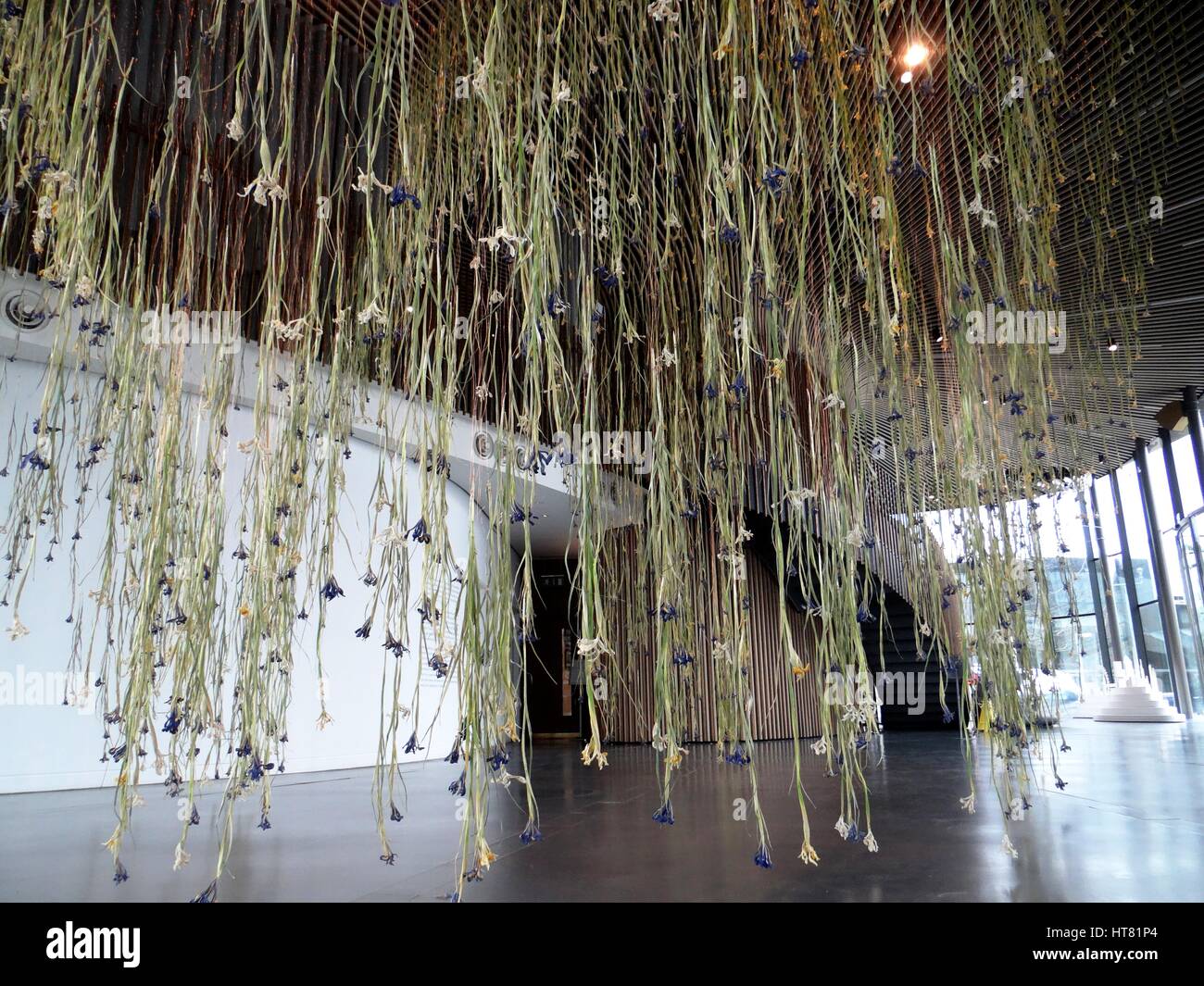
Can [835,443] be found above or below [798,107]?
below

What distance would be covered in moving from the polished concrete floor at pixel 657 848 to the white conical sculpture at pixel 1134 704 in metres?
6.94

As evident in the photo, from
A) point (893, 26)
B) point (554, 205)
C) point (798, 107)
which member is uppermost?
point (893, 26)

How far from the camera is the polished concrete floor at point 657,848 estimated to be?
69.9 inches

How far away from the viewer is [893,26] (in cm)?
341

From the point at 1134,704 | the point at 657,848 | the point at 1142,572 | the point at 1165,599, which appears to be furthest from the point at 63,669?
the point at 1142,572

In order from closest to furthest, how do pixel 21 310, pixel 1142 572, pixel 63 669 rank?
pixel 21 310, pixel 63 669, pixel 1142 572

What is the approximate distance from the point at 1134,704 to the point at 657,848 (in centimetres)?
1033

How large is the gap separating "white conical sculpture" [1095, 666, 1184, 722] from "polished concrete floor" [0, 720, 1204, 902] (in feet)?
22.8

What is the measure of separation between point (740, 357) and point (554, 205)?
331mm

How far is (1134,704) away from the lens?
10.3 metres

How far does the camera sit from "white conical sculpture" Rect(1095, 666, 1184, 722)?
32.4 feet

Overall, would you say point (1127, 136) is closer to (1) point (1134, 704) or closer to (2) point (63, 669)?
(2) point (63, 669)
